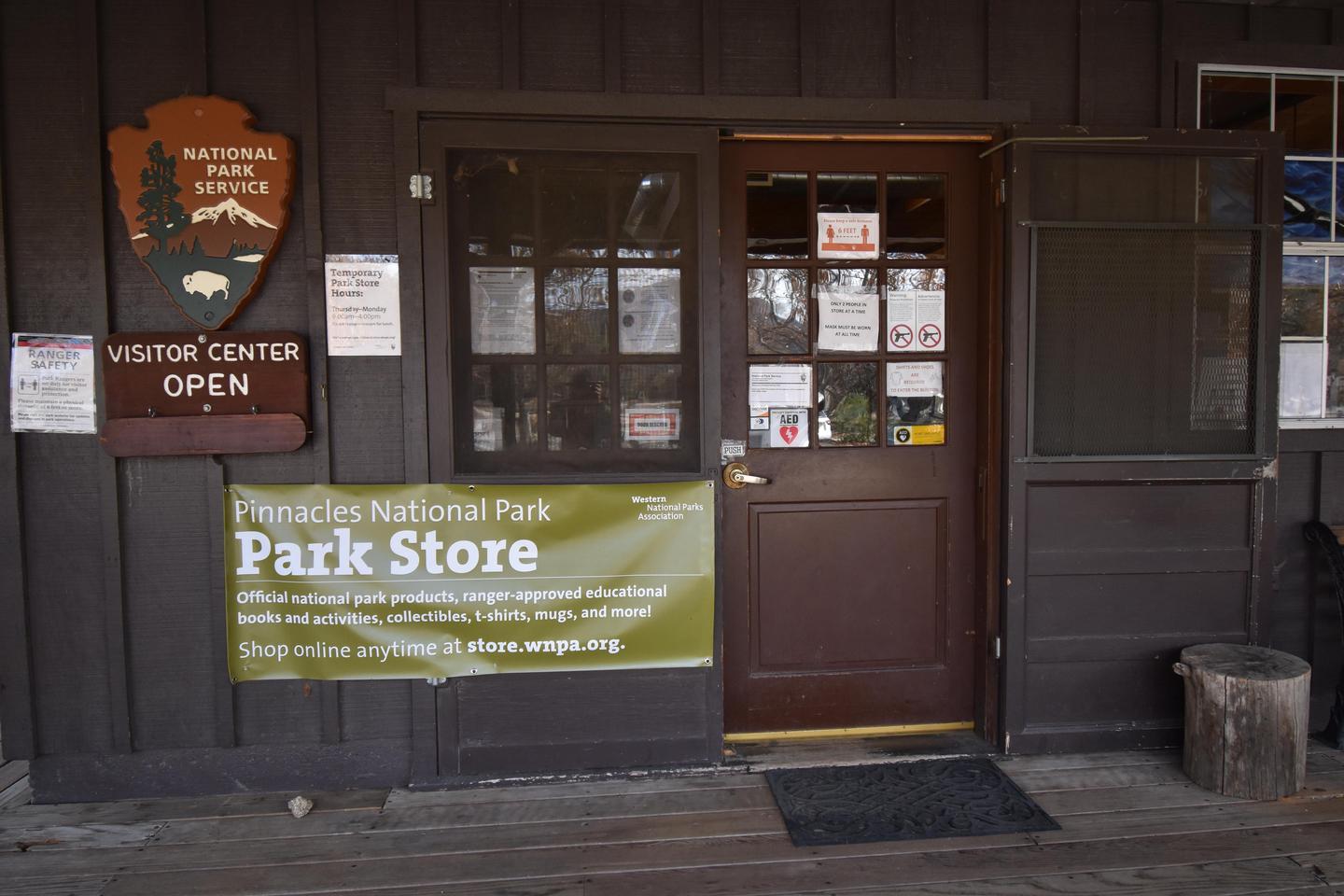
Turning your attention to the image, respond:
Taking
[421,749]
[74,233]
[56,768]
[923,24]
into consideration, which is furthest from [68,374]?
[923,24]

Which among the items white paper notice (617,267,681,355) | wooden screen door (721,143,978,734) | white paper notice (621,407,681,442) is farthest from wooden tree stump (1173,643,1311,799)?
white paper notice (617,267,681,355)

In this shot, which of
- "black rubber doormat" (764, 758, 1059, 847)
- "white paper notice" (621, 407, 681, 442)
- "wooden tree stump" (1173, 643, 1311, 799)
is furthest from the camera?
"white paper notice" (621, 407, 681, 442)

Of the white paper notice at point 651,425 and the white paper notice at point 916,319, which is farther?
the white paper notice at point 916,319

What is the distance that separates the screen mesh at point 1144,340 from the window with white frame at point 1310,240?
1.23 ft

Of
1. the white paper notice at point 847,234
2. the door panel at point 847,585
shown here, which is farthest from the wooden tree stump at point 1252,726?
the white paper notice at point 847,234

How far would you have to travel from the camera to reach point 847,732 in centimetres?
339

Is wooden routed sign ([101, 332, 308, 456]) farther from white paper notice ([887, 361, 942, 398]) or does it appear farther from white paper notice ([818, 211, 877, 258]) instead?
white paper notice ([887, 361, 942, 398])

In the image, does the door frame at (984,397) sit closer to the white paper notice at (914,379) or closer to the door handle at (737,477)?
the white paper notice at (914,379)

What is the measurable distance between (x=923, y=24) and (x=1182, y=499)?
84.3 inches

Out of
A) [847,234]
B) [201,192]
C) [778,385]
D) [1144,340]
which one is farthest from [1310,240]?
[201,192]

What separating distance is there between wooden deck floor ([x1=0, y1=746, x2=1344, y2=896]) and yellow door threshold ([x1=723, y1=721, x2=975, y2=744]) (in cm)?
29

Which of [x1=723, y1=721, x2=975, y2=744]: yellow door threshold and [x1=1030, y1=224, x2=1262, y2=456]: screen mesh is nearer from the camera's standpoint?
[x1=1030, y1=224, x2=1262, y2=456]: screen mesh

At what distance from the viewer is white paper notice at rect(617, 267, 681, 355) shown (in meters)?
3.08

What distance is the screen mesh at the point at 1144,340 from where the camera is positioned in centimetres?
312
